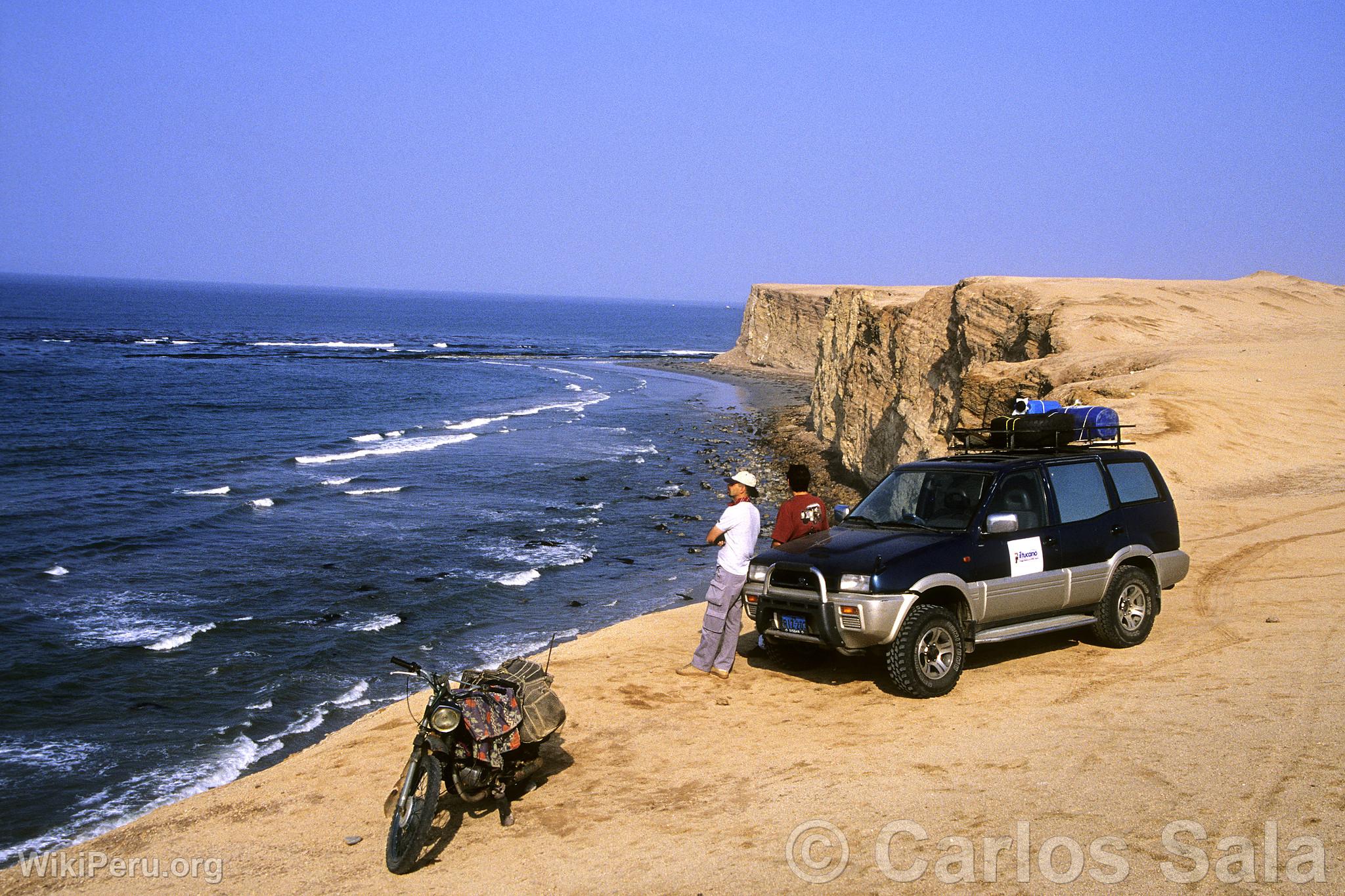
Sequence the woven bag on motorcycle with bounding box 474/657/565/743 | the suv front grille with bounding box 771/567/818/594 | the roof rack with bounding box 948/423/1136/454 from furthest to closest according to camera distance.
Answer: the roof rack with bounding box 948/423/1136/454 < the suv front grille with bounding box 771/567/818/594 < the woven bag on motorcycle with bounding box 474/657/565/743

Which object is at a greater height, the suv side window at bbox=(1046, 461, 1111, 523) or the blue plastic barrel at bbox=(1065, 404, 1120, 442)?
the blue plastic barrel at bbox=(1065, 404, 1120, 442)

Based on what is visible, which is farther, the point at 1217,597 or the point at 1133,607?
the point at 1217,597

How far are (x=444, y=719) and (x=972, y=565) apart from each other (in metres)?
4.91

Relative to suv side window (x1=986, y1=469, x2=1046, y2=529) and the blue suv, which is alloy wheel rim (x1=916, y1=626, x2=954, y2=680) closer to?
the blue suv

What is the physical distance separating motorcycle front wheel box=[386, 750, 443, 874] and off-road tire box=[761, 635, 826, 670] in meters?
4.33

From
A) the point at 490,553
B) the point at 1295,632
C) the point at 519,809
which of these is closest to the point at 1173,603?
the point at 1295,632

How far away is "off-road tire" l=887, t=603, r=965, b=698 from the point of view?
9.10m

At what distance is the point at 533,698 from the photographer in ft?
25.6

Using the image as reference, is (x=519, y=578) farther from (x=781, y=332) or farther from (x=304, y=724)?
(x=781, y=332)

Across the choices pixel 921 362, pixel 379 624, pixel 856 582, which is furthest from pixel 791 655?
pixel 921 362

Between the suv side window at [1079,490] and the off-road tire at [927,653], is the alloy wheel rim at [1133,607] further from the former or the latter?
the off-road tire at [927,653]

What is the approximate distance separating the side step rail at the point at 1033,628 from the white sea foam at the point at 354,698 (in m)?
10.7

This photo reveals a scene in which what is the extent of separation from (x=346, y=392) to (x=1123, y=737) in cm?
7067

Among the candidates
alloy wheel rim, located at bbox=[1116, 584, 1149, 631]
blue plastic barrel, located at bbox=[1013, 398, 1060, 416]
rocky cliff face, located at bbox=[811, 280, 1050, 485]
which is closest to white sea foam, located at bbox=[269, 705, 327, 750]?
blue plastic barrel, located at bbox=[1013, 398, 1060, 416]
